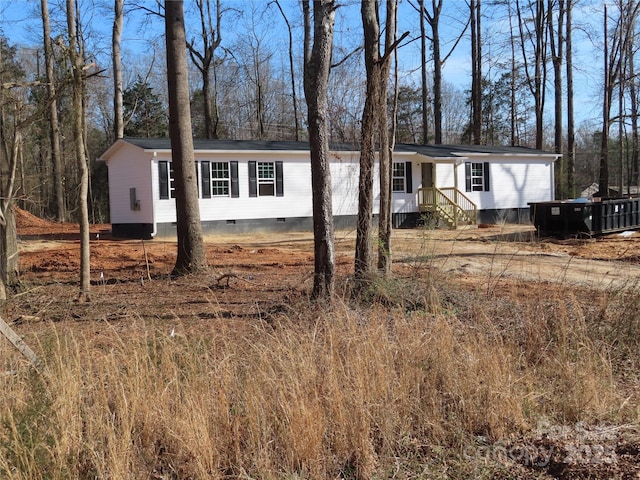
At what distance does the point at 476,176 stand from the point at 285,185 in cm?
913

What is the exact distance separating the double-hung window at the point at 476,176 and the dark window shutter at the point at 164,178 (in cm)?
1304

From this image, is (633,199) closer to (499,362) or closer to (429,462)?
(499,362)

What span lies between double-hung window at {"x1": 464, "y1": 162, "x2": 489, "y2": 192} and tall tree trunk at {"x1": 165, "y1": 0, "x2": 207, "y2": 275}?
1845cm

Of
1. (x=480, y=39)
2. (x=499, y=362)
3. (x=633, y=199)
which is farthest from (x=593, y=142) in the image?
(x=499, y=362)

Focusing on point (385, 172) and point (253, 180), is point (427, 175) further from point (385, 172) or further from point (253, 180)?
Answer: point (385, 172)

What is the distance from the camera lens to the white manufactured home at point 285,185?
21188mm

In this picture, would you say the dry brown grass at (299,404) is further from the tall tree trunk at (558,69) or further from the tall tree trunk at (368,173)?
the tall tree trunk at (558,69)

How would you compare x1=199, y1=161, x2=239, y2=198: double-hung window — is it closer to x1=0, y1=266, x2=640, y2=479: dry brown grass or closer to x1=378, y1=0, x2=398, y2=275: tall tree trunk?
x1=378, y1=0, x2=398, y2=275: tall tree trunk

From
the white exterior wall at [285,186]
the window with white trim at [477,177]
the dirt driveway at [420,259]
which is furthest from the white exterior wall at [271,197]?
the window with white trim at [477,177]

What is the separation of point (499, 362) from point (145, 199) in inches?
727

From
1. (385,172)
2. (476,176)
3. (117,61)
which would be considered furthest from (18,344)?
(117,61)

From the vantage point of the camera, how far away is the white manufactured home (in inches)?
834

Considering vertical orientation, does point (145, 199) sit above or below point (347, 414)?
above

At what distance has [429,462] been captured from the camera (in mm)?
3561
